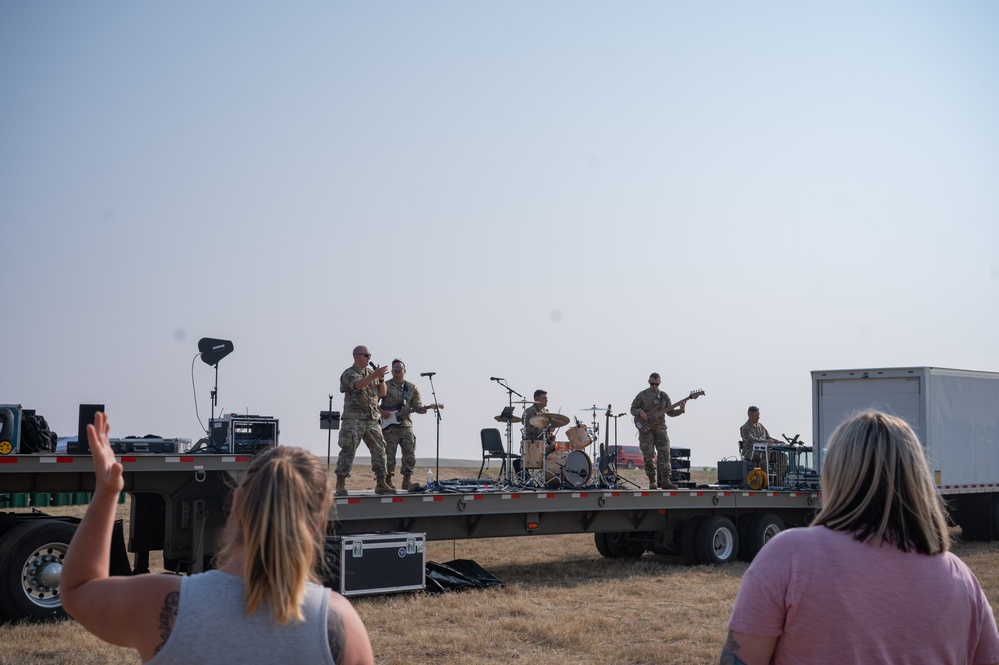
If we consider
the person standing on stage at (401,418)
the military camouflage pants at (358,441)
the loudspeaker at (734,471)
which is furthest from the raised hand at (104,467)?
the loudspeaker at (734,471)

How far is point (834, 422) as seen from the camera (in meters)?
17.0

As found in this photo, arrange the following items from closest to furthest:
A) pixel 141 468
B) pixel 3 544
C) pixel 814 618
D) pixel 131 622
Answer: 1. pixel 131 622
2. pixel 814 618
3. pixel 3 544
4. pixel 141 468

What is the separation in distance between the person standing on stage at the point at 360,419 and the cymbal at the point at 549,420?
3049 mm

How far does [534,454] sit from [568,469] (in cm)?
54

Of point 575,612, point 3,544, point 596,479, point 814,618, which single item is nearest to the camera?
point 814,618

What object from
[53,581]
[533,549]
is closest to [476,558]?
[533,549]

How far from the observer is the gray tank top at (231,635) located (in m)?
2.19

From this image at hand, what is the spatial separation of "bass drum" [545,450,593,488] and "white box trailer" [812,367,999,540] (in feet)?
13.8

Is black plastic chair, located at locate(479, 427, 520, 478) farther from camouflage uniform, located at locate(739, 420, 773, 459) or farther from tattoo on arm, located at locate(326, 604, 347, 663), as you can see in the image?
tattoo on arm, located at locate(326, 604, 347, 663)

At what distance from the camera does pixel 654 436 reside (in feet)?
51.2

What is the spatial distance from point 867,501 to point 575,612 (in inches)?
303

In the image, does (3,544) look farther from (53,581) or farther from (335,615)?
(335,615)

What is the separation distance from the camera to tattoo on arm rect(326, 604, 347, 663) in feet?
7.33

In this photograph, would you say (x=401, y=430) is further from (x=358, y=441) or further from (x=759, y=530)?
(x=759, y=530)
